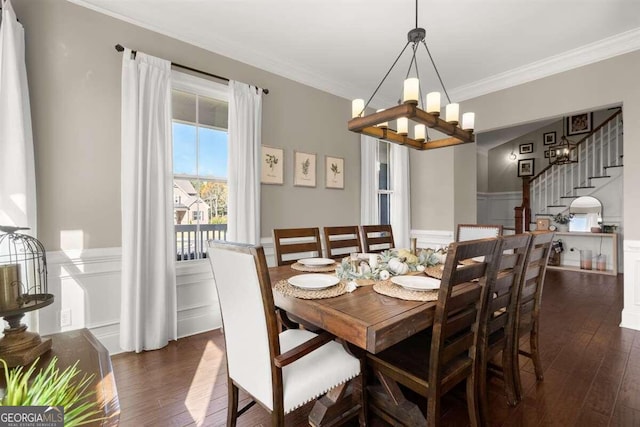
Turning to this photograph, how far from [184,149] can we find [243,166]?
569 mm

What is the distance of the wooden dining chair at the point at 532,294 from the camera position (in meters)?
1.64

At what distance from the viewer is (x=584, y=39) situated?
2.90 m

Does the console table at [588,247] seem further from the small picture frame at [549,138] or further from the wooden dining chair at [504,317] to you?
the wooden dining chair at [504,317]

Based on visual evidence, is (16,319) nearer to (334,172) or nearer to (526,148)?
(334,172)

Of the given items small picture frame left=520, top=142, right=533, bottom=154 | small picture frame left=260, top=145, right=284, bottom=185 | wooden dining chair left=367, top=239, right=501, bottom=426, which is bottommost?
wooden dining chair left=367, top=239, right=501, bottom=426

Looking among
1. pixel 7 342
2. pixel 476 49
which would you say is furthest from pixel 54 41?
pixel 476 49

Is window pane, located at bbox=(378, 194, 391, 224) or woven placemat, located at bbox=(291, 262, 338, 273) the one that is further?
window pane, located at bbox=(378, 194, 391, 224)

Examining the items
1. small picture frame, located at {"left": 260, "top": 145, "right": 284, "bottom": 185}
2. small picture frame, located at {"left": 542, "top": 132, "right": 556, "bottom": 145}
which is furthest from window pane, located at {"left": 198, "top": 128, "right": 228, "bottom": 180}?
small picture frame, located at {"left": 542, "top": 132, "right": 556, "bottom": 145}

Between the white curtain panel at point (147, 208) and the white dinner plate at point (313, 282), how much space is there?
1464mm

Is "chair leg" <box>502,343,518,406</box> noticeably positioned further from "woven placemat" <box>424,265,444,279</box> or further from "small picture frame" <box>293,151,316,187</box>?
"small picture frame" <box>293,151,316,187</box>

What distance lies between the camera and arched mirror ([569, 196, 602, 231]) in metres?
5.57

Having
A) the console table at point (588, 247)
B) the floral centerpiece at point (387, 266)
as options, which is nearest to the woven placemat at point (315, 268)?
the floral centerpiece at point (387, 266)

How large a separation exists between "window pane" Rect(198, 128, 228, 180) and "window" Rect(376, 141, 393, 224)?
7.86 ft

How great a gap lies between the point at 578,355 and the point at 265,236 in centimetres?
290
